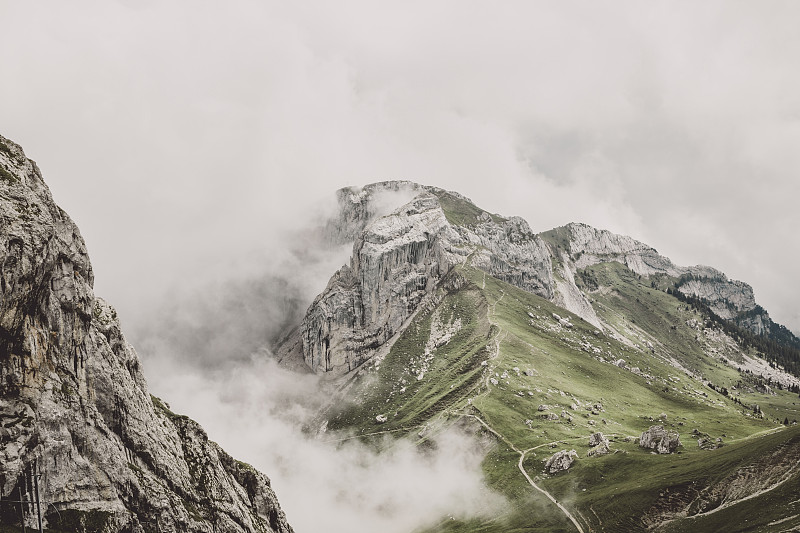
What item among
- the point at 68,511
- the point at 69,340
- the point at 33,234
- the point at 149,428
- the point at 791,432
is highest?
the point at 33,234

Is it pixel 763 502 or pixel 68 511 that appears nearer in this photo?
pixel 68 511

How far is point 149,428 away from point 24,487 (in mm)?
20869

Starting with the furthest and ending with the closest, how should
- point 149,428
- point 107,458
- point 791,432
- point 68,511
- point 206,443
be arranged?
1. point 791,432
2. point 206,443
3. point 149,428
4. point 107,458
5. point 68,511

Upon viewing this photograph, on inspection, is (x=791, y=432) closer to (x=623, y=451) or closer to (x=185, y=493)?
(x=623, y=451)

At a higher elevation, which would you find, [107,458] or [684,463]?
[107,458]

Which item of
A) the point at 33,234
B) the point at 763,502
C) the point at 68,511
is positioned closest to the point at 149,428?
the point at 68,511

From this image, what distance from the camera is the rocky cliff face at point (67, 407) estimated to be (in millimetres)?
50812

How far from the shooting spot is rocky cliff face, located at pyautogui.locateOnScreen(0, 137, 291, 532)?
167 ft

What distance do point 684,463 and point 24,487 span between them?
181037mm

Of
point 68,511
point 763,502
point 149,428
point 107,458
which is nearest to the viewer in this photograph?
point 68,511

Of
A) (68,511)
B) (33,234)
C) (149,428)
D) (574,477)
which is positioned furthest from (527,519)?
(33,234)

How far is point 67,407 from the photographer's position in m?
57.1

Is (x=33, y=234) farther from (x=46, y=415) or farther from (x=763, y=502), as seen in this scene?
(x=763, y=502)

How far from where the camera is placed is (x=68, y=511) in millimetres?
52969
